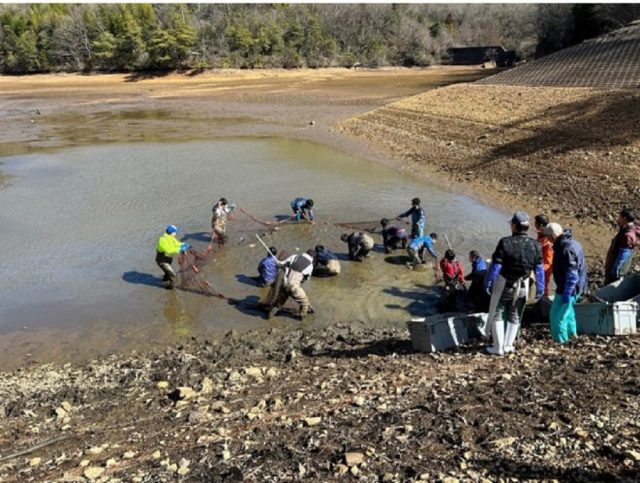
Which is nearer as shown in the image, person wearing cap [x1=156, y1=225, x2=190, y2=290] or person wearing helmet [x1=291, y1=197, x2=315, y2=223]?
person wearing cap [x1=156, y1=225, x2=190, y2=290]

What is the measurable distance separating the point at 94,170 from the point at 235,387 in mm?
20049

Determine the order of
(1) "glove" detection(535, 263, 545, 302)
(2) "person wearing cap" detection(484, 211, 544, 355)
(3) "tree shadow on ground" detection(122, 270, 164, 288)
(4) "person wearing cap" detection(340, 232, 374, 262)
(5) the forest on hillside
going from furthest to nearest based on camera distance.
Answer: (5) the forest on hillside < (4) "person wearing cap" detection(340, 232, 374, 262) < (3) "tree shadow on ground" detection(122, 270, 164, 288) < (1) "glove" detection(535, 263, 545, 302) < (2) "person wearing cap" detection(484, 211, 544, 355)

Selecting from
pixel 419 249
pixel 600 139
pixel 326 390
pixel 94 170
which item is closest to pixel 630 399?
pixel 326 390

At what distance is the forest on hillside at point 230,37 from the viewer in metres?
75.4

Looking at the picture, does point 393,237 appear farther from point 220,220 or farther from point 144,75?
point 144,75

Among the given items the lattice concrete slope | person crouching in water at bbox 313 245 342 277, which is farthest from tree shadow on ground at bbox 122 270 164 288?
the lattice concrete slope

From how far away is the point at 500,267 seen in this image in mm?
7277

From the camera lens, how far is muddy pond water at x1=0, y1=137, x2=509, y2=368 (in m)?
9.77

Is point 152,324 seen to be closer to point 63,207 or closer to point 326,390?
point 326,390

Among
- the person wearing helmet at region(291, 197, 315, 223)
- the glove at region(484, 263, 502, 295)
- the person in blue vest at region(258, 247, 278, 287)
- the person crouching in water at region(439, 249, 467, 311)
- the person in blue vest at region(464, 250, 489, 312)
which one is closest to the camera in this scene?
the glove at region(484, 263, 502, 295)

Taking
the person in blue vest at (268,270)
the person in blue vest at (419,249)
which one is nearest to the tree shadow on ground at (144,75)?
the person in blue vest at (268,270)

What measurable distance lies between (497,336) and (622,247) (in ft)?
10.5

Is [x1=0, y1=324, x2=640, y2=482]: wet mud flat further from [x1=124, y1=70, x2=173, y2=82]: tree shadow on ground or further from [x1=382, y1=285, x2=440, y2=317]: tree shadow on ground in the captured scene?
[x1=124, y1=70, x2=173, y2=82]: tree shadow on ground

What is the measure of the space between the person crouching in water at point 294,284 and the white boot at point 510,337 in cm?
395
